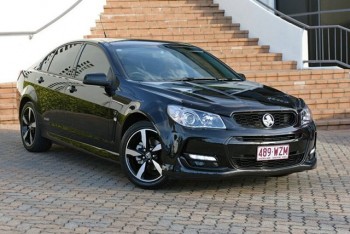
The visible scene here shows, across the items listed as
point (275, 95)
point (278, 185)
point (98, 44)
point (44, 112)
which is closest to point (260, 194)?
point (278, 185)

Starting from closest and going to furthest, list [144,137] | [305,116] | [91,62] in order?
[144,137]
[305,116]
[91,62]

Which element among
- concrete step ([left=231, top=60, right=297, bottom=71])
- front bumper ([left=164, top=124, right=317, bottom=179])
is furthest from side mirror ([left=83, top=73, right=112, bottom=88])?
concrete step ([left=231, top=60, right=297, bottom=71])

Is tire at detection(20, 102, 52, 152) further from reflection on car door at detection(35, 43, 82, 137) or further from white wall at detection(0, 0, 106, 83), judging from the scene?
white wall at detection(0, 0, 106, 83)

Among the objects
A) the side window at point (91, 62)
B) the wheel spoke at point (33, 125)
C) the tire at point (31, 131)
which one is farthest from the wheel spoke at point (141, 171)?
the wheel spoke at point (33, 125)

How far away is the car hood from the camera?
6.90 meters

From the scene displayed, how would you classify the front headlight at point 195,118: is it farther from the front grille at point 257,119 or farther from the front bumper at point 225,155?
the front grille at point 257,119

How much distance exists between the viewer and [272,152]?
A: 22.8ft

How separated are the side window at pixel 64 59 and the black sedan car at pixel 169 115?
21 mm

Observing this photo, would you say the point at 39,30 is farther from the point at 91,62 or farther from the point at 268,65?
the point at 91,62

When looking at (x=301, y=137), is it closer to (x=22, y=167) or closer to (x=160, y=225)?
(x=160, y=225)

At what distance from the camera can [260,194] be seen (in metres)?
7.08

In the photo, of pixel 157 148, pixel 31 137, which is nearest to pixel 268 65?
pixel 31 137

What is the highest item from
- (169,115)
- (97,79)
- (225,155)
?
(97,79)

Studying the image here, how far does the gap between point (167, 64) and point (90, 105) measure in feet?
3.19
